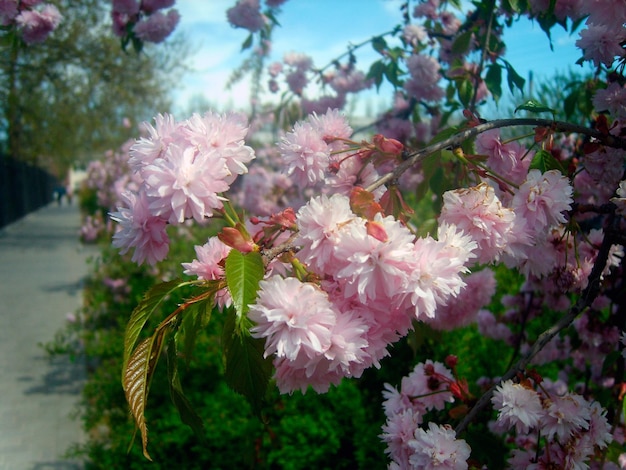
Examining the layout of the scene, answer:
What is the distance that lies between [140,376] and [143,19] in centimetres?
311

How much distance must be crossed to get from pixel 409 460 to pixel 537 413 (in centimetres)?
28

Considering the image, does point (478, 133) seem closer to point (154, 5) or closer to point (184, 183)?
point (184, 183)

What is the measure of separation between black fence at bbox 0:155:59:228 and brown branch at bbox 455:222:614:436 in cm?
1618

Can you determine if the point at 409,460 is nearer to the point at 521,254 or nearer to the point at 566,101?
the point at 521,254

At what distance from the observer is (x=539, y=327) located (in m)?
3.84

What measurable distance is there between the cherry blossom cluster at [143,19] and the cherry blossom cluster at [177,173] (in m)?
2.57

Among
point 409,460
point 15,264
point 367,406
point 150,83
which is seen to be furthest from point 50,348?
point 150,83

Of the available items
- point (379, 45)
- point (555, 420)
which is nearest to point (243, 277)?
point (555, 420)

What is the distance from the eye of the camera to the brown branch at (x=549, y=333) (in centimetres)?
112

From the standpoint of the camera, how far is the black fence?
50.1 feet

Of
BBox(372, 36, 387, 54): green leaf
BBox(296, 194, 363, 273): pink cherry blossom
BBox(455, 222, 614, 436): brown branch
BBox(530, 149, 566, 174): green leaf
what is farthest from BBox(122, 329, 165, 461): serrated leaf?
BBox(372, 36, 387, 54): green leaf

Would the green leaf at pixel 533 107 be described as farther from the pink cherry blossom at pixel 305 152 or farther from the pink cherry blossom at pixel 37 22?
the pink cherry blossom at pixel 37 22

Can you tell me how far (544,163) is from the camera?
42.9 inches

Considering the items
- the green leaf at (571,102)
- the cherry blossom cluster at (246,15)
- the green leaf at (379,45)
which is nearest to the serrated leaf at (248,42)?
the cherry blossom cluster at (246,15)
